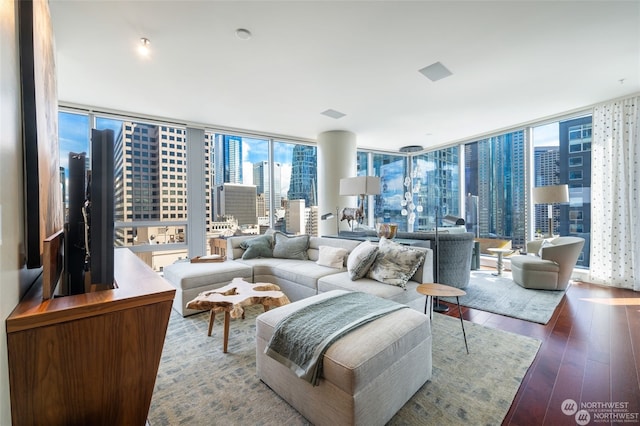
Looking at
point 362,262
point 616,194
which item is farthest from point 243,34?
point 616,194

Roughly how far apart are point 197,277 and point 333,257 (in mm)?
1630

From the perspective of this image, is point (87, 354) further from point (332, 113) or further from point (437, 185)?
point (437, 185)

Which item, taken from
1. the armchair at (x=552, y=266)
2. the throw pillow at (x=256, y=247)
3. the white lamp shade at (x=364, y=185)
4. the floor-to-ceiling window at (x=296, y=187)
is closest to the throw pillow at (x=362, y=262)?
the white lamp shade at (x=364, y=185)

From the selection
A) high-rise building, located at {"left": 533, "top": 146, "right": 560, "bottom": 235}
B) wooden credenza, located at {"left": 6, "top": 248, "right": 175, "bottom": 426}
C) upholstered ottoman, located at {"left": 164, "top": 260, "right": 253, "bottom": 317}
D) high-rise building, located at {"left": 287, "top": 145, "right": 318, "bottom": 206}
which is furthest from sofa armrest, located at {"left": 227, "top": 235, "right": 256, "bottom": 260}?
high-rise building, located at {"left": 533, "top": 146, "right": 560, "bottom": 235}

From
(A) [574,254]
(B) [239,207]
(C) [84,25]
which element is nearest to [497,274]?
(A) [574,254]

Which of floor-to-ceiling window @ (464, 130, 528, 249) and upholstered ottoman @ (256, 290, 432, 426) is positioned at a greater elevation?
floor-to-ceiling window @ (464, 130, 528, 249)

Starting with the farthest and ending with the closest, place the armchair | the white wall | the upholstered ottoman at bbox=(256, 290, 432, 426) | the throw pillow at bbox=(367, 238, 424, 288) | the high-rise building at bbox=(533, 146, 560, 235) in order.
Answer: the high-rise building at bbox=(533, 146, 560, 235), the armchair, the throw pillow at bbox=(367, 238, 424, 288), the upholstered ottoman at bbox=(256, 290, 432, 426), the white wall

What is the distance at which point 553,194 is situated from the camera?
4.17m

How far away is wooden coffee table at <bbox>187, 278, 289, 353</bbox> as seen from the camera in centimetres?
223

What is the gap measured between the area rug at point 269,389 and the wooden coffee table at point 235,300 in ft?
0.78

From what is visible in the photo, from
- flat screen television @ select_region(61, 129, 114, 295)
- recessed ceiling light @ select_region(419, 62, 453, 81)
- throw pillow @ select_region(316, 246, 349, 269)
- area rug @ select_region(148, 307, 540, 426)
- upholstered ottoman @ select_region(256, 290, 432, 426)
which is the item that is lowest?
area rug @ select_region(148, 307, 540, 426)

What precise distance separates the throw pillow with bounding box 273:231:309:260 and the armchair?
3.25 metres

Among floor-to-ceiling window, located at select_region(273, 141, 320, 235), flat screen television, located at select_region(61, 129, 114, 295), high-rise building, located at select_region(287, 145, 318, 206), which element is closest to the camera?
flat screen television, located at select_region(61, 129, 114, 295)

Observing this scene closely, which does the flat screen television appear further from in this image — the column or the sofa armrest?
the column
